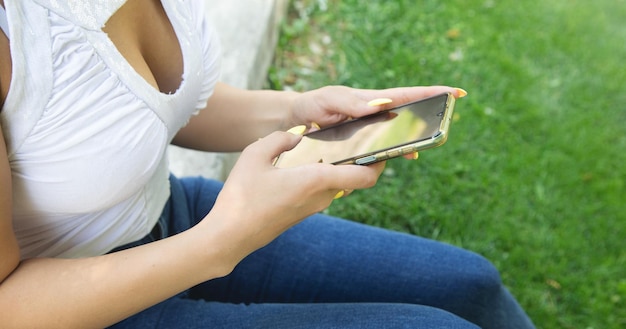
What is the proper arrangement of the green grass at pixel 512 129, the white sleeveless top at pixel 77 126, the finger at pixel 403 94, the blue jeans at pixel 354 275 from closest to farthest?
the white sleeveless top at pixel 77 126 → the finger at pixel 403 94 → the blue jeans at pixel 354 275 → the green grass at pixel 512 129

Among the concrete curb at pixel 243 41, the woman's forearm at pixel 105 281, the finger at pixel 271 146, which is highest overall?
the finger at pixel 271 146

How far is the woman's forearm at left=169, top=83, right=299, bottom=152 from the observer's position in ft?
4.48

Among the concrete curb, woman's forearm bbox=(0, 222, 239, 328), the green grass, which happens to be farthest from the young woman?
the green grass

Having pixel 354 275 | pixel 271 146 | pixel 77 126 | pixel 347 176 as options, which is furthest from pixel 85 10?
pixel 354 275

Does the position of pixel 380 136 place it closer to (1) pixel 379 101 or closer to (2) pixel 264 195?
(1) pixel 379 101

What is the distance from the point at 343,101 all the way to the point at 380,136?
0.16 metres

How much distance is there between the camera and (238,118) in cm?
138

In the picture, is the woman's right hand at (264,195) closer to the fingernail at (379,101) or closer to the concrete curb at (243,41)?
the fingernail at (379,101)

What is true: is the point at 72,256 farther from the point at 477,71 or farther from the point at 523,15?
the point at 523,15

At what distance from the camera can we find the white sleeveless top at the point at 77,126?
876mm

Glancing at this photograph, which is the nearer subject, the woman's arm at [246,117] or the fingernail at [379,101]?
the fingernail at [379,101]

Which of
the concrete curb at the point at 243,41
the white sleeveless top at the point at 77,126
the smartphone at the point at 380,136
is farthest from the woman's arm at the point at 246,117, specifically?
the concrete curb at the point at 243,41

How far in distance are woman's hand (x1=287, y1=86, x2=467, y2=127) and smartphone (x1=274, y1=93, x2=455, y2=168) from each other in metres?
0.02

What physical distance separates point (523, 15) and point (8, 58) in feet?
9.96
